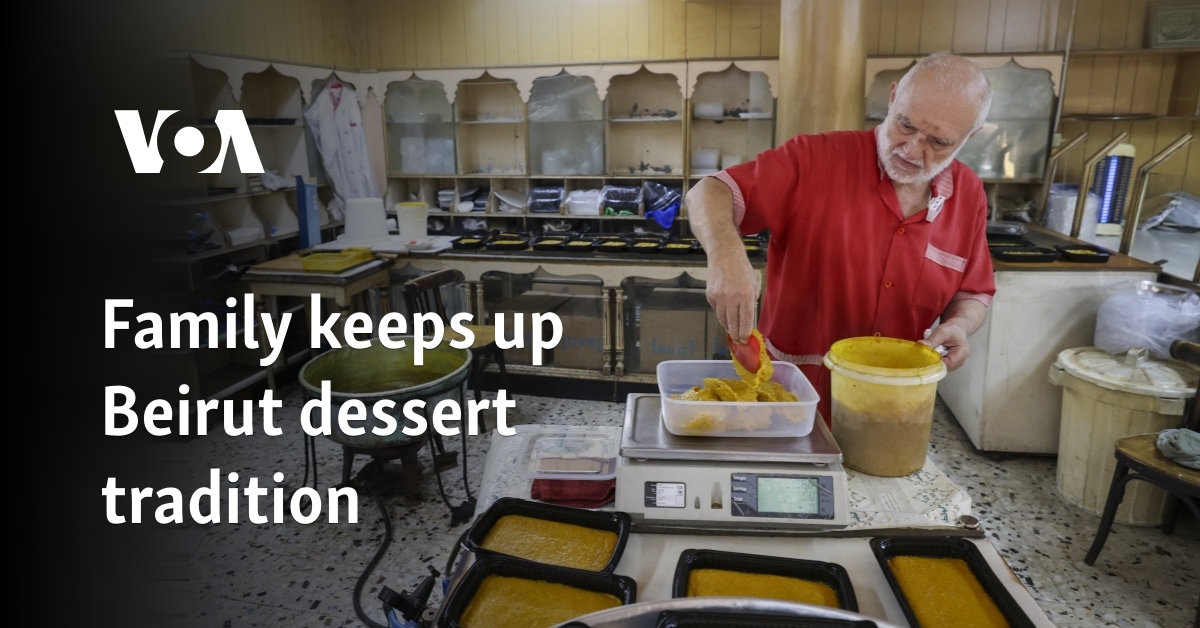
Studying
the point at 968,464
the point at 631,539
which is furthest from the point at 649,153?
the point at 631,539

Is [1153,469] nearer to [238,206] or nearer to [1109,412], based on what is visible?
[1109,412]

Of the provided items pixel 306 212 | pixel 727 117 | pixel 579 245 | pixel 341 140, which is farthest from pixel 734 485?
pixel 341 140

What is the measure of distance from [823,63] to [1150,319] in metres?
1.79

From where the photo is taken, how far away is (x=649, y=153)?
18.0 ft

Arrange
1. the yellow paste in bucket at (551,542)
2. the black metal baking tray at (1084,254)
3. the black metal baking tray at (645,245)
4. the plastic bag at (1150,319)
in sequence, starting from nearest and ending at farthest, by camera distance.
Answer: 1. the yellow paste in bucket at (551,542)
2. the plastic bag at (1150,319)
3. the black metal baking tray at (1084,254)
4. the black metal baking tray at (645,245)

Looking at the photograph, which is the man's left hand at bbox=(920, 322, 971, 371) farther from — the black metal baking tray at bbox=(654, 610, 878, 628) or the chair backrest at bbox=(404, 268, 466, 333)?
the chair backrest at bbox=(404, 268, 466, 333)

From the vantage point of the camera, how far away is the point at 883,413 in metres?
1.25

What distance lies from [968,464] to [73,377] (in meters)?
3.56

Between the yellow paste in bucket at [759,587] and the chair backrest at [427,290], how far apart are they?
2.57 metres

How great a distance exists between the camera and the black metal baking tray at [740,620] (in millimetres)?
716

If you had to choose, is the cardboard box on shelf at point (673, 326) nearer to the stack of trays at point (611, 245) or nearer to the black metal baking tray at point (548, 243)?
the stack of trays at point (611, 245)

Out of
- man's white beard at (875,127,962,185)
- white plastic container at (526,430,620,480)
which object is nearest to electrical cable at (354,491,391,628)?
white plastic container at (526,430,620,480)

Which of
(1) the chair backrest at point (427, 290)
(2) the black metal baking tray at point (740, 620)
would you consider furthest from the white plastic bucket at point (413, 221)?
(2) the black metal baking tray at point (740, 620)

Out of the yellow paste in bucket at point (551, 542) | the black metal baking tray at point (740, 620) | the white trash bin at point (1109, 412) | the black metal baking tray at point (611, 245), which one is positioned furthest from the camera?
the black metal baking tray at point (611, 245)
